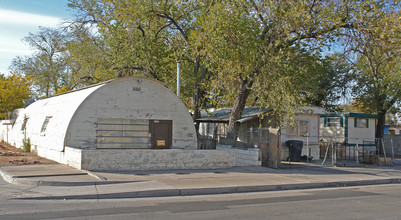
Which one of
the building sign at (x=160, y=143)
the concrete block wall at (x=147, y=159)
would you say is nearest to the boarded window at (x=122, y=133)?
the building sign at (x=160, y=143)

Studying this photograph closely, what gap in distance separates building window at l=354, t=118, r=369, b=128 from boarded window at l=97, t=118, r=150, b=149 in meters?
15.1

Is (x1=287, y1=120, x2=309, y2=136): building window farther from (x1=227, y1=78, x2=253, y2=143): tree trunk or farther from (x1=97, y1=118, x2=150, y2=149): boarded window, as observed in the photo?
(x1=97, y1=118, x2=150, y2=149): boarded window

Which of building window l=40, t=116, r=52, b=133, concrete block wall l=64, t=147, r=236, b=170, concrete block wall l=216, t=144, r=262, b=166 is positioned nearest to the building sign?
concrete block wall l=216, t=144, r=262, b=166

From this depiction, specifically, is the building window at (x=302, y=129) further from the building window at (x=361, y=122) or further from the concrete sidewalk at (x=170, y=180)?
the concrete sidewalk at (x=170, y=180)

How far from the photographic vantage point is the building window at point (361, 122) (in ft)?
85.9

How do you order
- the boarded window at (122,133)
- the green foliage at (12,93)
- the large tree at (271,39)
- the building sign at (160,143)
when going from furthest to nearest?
the green foliage at (12,93) < the building sign at (160,143) < the boarded window at (122,133) < the large tree at (271,39)

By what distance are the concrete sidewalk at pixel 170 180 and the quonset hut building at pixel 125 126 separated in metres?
0.79

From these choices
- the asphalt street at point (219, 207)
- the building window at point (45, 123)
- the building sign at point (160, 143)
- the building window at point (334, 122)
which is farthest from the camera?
the building window at point (334, 122)

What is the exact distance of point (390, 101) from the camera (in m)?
27.2

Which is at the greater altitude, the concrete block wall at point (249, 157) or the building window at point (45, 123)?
the building window at point (45, 123)

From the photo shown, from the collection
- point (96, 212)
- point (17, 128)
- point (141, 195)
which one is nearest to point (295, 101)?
point (141, 195)

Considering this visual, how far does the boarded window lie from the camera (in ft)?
61.7

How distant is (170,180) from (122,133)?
7.20 meters

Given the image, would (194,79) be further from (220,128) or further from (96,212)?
(96,212)
